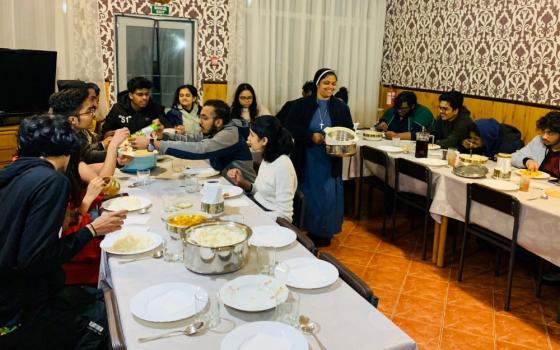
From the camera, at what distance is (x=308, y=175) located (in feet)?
13.1

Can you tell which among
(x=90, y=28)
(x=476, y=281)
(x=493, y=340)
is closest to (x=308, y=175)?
(x=476, y=281)

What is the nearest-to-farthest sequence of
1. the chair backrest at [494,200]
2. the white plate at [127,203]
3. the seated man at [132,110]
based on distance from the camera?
the white plate at [127,203]
the chair backrest at [494,200]
the seated man at [132,110]

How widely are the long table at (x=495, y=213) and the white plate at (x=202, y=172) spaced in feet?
5.80

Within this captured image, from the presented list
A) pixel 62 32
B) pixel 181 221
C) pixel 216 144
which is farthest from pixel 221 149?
pixel 62 32

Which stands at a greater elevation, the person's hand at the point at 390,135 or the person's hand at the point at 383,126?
the person's hand at the point at 383,126

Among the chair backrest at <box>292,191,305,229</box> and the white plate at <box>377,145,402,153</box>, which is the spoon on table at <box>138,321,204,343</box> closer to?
the chair backrest at <box>292,191,305,229</box>

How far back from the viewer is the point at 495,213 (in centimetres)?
326

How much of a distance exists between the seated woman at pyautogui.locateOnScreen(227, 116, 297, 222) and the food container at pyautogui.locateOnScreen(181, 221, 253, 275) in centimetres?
84

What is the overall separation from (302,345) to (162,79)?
206 inches

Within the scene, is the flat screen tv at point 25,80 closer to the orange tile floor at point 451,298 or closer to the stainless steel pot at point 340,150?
the stainless steel pot at point 340,150

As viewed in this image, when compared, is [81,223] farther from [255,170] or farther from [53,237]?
[255,170]

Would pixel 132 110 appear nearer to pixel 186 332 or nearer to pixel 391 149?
pixel 391 149

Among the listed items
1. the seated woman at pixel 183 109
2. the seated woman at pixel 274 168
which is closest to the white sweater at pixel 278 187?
the seated woman at pixel 274 168

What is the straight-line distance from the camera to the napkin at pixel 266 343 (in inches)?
52.7
